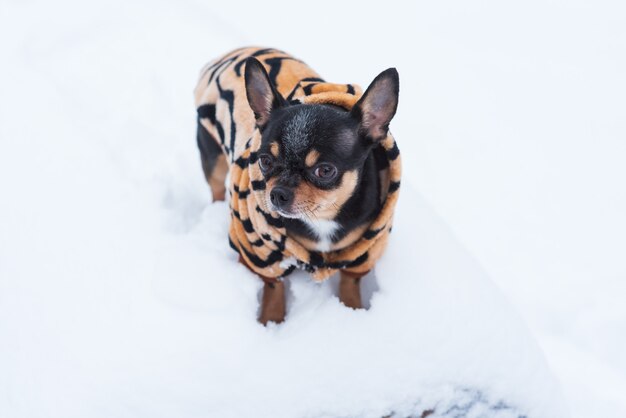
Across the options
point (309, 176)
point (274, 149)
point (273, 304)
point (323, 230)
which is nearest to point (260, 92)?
point (274, 149)

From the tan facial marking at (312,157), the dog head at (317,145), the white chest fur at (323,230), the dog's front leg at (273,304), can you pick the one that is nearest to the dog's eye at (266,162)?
the dog head at (317,145)

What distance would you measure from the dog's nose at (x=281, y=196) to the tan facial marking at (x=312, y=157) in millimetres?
96

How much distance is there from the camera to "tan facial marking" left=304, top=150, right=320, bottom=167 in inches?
54.1

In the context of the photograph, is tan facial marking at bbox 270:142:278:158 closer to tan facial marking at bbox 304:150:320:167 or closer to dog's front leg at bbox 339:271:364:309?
tan facial marking at bbox 304:150:320:167

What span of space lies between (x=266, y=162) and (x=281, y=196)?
13 cm

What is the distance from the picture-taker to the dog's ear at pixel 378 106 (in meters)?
1.34

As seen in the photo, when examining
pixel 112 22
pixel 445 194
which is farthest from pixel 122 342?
pixel 112 22

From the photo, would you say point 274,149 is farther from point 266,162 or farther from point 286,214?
point 286,214

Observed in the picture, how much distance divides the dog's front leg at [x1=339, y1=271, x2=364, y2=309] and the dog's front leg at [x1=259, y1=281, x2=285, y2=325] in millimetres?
201

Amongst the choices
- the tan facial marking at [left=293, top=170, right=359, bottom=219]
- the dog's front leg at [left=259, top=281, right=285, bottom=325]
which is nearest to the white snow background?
the dog's front leg at [left=259, top=281, right=285, bottom=325]

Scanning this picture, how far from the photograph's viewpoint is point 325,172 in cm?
140

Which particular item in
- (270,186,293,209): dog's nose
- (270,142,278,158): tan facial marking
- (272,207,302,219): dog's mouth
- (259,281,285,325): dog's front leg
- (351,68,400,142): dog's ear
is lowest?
(259,281,285,325): dog's front leg

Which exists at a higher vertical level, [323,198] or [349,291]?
[323,198]

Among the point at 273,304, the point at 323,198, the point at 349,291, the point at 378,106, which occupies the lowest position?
the point at 273,304
